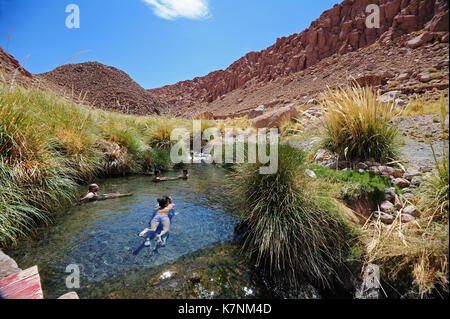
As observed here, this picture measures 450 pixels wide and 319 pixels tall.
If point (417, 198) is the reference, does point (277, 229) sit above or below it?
below

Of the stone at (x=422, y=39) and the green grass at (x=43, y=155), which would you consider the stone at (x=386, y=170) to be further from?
the stone at (x=422, y=39)

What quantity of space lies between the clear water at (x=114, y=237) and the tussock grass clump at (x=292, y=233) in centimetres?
81

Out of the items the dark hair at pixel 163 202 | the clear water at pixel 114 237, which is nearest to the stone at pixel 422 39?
the clear water at pixel 114 237

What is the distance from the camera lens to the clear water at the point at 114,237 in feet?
6.78

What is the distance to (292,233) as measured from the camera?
216 cm

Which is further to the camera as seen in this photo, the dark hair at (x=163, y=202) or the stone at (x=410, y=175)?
the dark hair at (x=163, y=202)

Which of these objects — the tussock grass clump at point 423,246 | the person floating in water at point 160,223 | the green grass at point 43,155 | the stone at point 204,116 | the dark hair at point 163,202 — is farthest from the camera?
the stone at point 204,116

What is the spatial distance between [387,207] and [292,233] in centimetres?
128

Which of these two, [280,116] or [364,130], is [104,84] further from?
[364,130]

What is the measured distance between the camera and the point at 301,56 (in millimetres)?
40625

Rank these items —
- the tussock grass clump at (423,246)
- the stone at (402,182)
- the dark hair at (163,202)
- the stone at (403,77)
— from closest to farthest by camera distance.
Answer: the tussock grass clump at (423,246), the stone at (402,182), the dark hair at (163,202), the stone at (403,77)
